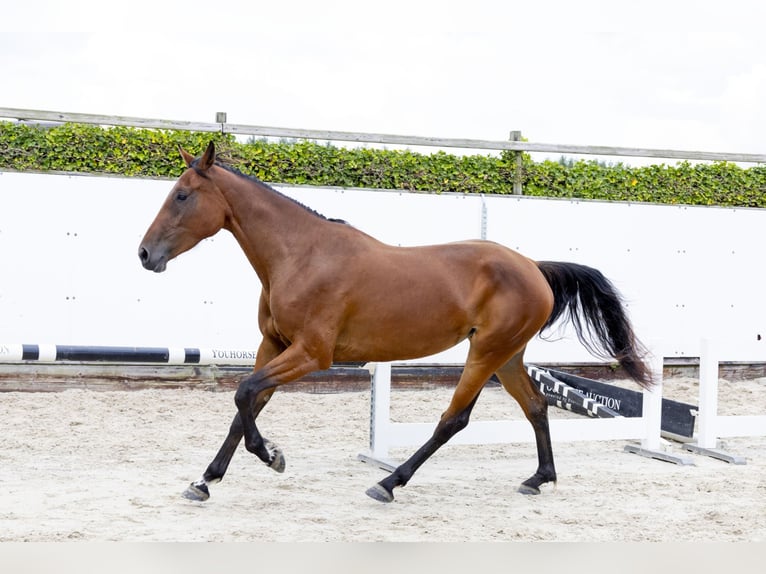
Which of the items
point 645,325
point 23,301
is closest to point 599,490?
point 645,325

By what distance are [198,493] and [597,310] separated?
2664 millimetres

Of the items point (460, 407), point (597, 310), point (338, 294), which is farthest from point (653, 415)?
point (338, 294)

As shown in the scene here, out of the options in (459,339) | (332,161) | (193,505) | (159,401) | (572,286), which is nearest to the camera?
(193,505)

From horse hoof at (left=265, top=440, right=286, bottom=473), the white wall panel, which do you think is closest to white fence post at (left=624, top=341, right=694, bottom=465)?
the white wall panel

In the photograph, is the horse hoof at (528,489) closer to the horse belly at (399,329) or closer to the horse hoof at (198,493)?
the horse belly at (399,329)

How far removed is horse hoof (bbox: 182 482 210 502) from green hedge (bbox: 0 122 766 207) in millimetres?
4407

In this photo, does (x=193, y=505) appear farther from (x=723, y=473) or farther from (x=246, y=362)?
(x=723, y=473)

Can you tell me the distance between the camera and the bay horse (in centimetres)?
429

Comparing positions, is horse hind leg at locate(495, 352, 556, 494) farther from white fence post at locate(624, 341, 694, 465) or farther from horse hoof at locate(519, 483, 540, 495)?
white fence post at locate(624, 341, 694, 465)

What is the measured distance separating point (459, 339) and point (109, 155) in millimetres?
4694

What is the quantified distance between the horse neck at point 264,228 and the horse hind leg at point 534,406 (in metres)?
1.48

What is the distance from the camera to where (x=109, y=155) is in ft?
26.1

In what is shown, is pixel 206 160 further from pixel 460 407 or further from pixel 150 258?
pixel 460 407

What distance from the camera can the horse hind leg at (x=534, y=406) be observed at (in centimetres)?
500
